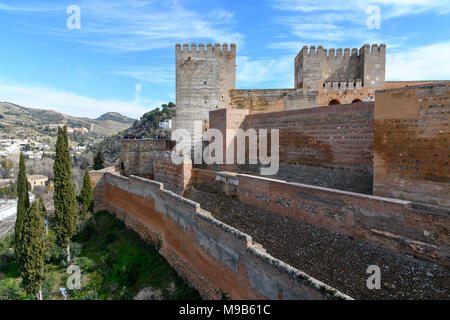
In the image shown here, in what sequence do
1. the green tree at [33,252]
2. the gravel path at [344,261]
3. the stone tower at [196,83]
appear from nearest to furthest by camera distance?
the gravel path at [344,261] < the green tree at [33,252] < the stone tower at [196,83]

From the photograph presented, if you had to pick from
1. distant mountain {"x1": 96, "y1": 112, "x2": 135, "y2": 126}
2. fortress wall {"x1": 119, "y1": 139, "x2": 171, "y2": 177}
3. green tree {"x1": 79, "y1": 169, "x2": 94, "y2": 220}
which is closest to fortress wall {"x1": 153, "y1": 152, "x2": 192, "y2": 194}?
fortress wall {"x1": 119, "y1": 139, "x2": 171, "y2": 177}

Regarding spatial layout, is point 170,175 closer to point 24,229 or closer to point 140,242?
point 140,242

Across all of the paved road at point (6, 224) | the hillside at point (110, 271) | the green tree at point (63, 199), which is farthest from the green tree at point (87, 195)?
the paved road at point (6, 224)

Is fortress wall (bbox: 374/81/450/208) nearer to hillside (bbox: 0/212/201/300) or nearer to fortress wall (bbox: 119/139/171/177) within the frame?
hillside (bbox: 0/212/201/300)

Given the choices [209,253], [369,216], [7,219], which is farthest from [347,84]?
[7,219]

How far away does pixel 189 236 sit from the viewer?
741 centimetres

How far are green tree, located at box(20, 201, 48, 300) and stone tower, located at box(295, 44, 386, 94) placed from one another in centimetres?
1241

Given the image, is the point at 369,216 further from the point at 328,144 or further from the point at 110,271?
the point at 110,271

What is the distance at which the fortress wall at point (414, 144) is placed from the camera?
4.97m

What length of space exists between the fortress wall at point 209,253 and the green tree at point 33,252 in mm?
3239

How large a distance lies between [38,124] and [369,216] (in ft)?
402

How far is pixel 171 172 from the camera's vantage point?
1187 centimetres

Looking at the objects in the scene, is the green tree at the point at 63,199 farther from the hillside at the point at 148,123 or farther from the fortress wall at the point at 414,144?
the hillside at the point at 148,123
